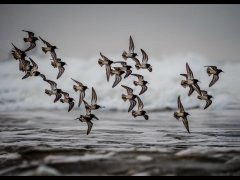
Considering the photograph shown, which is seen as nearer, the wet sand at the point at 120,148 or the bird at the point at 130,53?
the wet sand at the point at 120,148

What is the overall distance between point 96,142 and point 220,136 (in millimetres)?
5760

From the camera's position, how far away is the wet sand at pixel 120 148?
12375mm

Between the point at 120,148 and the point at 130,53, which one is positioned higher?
the point at 130,53

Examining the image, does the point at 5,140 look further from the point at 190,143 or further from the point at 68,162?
the point at 190,143

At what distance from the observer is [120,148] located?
1546 cm

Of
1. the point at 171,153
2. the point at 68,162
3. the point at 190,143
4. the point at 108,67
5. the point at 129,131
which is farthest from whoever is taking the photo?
the point at 129,131

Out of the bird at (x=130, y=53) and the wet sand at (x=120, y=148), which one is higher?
the bird at (x=130, y=53)

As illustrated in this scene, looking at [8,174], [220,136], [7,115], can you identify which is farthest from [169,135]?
[7,115]

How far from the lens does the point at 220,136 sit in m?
18.4

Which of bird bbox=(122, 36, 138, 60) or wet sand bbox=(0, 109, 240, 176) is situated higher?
bird bbox=(122, 36, 138, 60)

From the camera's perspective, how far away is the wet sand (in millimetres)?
12375

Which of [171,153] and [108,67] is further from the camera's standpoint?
[108,67]

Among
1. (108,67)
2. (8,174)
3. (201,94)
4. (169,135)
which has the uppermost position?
(108,67)

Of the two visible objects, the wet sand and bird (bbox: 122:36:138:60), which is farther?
bird (bbox: 122:36:138:60)
